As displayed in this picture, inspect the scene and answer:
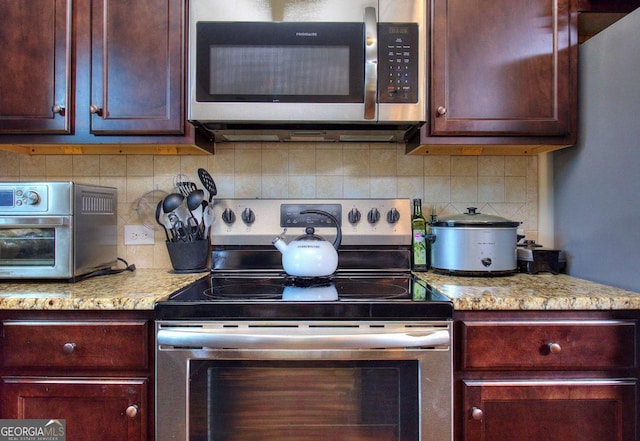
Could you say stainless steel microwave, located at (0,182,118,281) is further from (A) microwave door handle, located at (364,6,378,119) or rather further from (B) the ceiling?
(B) the ceiling

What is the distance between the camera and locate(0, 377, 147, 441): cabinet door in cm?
113

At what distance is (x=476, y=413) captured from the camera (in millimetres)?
1116

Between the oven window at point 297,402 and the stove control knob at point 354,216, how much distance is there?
68cm

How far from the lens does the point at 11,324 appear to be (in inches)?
44.6

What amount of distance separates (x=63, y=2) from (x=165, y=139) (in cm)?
58

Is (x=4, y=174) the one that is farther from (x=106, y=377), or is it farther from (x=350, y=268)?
(x=350, y=268)

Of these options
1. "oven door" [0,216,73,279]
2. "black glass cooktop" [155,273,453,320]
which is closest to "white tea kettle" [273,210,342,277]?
"black glass cooktop" [155,273,453,320]

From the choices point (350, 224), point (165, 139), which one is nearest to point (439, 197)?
point (350, 224)

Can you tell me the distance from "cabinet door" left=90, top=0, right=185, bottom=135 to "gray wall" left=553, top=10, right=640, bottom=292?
1.44 metres

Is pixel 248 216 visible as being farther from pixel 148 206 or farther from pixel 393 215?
pixel 393 215

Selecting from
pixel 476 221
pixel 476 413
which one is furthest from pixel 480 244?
pixel 476 413

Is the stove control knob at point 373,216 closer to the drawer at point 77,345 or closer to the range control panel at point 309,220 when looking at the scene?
the range control panel at point 309,220

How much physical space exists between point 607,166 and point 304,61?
107 centimetres

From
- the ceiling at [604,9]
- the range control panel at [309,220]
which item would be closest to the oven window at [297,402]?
the range control panel at [309,220]
